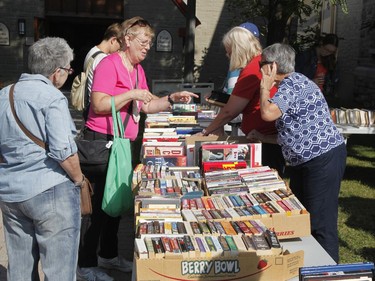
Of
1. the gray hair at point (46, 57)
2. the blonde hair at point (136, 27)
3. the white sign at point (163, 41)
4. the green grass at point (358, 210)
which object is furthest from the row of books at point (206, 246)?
the white sign at point (163, 41)

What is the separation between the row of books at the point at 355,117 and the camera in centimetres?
674

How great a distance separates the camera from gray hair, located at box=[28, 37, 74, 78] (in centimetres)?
264

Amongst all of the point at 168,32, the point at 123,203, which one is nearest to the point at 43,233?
the point at 123,203

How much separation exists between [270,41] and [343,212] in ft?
15.4

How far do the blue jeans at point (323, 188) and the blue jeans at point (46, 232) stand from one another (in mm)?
1479

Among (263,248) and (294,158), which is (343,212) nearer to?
(294,158)

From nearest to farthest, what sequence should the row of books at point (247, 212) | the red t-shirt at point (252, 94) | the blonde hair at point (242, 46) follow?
the row of books at point (247, 212), the red t-shirt at point (252, 94), the blonde hair at point (242, 46)

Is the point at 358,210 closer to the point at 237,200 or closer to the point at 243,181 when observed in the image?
the point at 243,181

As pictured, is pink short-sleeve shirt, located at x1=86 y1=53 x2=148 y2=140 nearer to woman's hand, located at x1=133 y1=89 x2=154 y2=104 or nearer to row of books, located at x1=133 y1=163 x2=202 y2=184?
woman's hand, located at x1=133 y1=89 x2=154 y2=104

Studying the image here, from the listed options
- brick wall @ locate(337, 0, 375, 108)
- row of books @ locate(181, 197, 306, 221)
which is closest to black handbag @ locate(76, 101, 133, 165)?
row of books @ locate(181, 197, 306, 221)

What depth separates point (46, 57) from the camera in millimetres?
2641

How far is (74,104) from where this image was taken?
13.9 ft

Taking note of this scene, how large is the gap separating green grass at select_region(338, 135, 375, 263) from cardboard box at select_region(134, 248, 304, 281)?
2.22 meters

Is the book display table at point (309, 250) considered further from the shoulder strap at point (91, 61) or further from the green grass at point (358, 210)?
the shoulder strap at point (91, 61)
